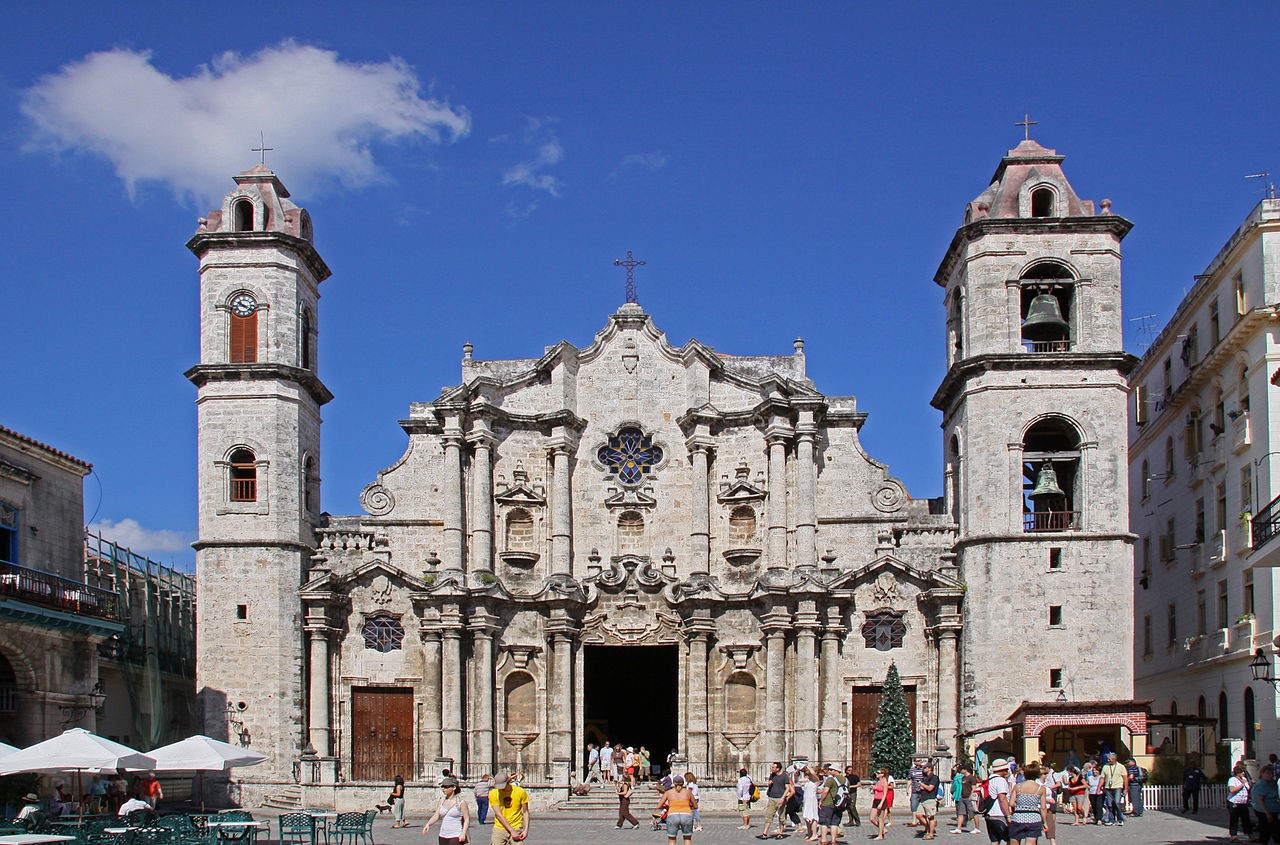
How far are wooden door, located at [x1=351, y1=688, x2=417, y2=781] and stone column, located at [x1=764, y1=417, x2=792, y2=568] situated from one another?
34.5ft

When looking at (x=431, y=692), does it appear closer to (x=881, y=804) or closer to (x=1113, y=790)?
(x=881, y=804)

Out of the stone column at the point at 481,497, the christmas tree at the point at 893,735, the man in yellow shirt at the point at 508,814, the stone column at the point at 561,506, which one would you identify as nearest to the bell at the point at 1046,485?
the christmas tree at the point at 893,735

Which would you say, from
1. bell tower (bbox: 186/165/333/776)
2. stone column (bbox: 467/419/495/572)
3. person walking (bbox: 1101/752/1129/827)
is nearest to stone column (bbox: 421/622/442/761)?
stone column (bbox: 467/419/495/572)

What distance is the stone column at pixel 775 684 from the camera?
4138 cm

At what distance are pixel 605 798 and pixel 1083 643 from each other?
12390mm

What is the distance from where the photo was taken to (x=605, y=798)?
40.5 metres

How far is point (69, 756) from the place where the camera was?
25969 millimetres

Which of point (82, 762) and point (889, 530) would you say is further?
point (889, 530)

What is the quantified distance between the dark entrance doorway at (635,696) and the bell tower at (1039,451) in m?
10.7

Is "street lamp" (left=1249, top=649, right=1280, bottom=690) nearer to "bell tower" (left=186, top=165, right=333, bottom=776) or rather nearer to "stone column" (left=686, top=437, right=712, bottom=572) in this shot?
"stone column" (left=686, top=437, right=712, bottom=572)

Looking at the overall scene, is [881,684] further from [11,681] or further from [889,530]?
[11,681]

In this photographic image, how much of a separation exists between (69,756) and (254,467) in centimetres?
1654

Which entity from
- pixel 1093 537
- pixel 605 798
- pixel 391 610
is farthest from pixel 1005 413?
pixel 391 610

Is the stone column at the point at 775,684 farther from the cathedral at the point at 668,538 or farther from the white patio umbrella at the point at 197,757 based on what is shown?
the white patio umbrella at the point at 197,757
